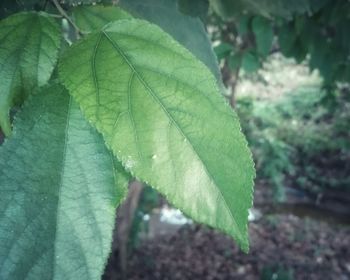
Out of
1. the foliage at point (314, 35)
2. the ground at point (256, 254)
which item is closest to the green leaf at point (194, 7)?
the foliage at point (314, 35)

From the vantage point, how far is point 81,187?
0.50m

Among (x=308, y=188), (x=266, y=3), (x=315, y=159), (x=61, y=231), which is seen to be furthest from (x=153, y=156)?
(x=315, y=159)

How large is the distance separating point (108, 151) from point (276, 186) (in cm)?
725

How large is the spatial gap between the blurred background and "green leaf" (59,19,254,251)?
18.6 inches

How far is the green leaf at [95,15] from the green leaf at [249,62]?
2550mm

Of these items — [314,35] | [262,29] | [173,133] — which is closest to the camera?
[173,133]

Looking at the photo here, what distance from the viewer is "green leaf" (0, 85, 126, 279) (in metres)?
0.46

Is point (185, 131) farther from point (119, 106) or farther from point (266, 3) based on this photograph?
point (266, 3)

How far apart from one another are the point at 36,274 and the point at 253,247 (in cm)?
594

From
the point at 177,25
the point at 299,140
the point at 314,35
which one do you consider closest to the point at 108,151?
the point at 177,25

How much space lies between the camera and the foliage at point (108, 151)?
1.48 feet

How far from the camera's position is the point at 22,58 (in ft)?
A: 1.82

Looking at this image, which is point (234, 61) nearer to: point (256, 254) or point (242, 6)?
point (242, 6)

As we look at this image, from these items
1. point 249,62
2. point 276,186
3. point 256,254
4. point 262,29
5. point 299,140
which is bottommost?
point 256,254
